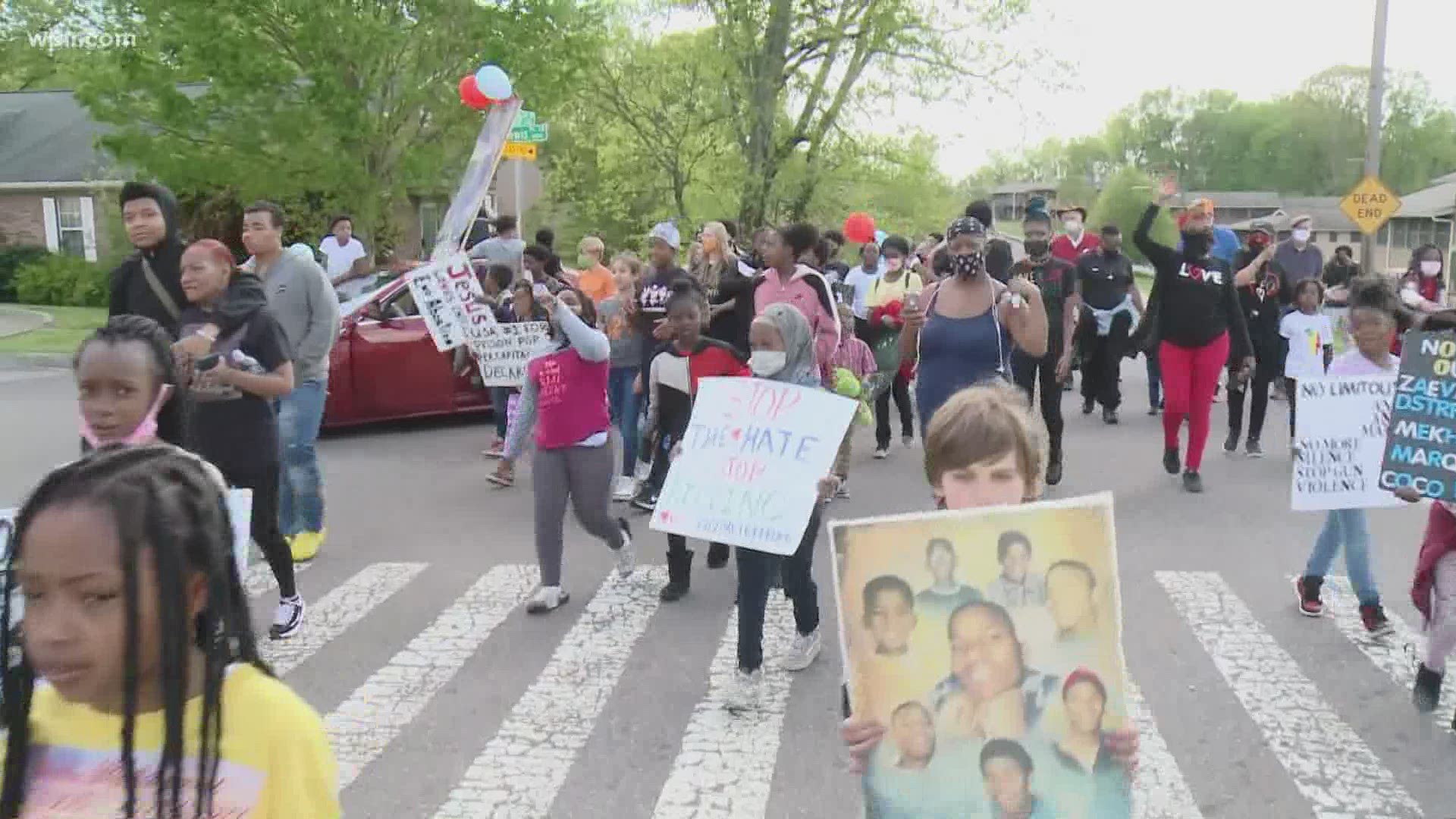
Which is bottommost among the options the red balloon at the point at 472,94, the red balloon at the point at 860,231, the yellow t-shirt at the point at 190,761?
the yellow t-shirt at the point at 190,761

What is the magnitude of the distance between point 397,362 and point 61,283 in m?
22.8

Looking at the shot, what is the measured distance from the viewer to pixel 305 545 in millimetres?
7754

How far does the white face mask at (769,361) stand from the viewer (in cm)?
518

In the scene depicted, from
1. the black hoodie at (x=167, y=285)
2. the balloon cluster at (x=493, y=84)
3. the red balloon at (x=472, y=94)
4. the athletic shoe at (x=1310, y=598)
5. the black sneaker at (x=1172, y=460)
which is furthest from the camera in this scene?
the red balloon at (x=472, y=94)

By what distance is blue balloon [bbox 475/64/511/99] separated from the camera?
615 inches

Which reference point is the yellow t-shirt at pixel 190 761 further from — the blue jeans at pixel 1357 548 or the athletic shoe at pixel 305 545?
the athletic shoe at pixel 305 545

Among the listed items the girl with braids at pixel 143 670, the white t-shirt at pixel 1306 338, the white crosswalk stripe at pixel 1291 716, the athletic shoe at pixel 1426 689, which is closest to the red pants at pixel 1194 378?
the white crosswalk stripe at pixel 1291 716

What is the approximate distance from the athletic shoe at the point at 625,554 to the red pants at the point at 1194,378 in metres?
4.22

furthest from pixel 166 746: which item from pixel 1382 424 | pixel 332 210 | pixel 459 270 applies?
pixel 332 210

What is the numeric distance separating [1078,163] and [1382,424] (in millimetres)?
137669

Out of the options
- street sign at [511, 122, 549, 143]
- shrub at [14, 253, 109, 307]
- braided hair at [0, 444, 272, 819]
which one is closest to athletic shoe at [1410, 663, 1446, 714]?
braided hair at [0, 444, 272, 819]

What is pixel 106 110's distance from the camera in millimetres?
17547

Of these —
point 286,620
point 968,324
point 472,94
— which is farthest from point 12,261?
point 968,324

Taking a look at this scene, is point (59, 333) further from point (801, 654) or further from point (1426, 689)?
point (1426, 689)
